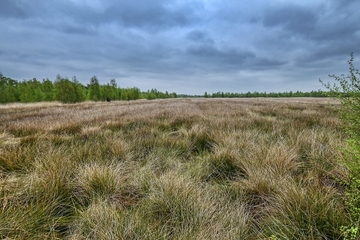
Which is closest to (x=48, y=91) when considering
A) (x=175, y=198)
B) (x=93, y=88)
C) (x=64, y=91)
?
(x=93, y=88)

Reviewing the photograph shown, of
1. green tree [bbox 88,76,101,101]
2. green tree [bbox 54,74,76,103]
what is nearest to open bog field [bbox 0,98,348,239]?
green tree [bbox 54,74,76,103]

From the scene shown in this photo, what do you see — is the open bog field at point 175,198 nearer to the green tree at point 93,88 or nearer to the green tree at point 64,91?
the green tree at point 64,91

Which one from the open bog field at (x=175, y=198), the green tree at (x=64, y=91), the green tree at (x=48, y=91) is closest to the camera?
the open bog field at (x=175, y=198)

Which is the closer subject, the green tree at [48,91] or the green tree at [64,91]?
the green tree at [64,91]

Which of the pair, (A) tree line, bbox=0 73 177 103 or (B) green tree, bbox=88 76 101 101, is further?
(B) green tree, bbox=88 76 101 101

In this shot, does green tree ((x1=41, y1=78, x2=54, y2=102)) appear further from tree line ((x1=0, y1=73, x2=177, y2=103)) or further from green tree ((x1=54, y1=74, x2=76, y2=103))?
green tree ((x1=54, y1=74, x2=76, y2=103))

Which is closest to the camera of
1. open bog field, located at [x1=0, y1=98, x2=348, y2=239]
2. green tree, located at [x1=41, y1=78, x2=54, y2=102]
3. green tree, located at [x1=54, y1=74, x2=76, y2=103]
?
open bog field, located at [x1=0, y1=98, x2=348, y2=239]

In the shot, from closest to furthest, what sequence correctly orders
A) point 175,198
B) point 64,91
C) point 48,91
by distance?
point 175,198, point 64,91, point 48,91

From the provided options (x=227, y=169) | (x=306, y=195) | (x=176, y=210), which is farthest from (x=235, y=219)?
(x=227, y=169)

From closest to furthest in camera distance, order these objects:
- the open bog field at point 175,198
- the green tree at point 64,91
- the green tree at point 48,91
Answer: the open bog field at point 175,198
the green tree at point 64,91
the green tree at point 48,91

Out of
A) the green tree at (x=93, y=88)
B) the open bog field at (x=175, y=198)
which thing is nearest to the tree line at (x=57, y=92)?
the green tree at (x=93, y=88)

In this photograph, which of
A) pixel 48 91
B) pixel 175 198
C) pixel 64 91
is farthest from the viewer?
pixel 48 91

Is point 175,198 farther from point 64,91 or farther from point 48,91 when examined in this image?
point 48,91

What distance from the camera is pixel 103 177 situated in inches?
86.8
